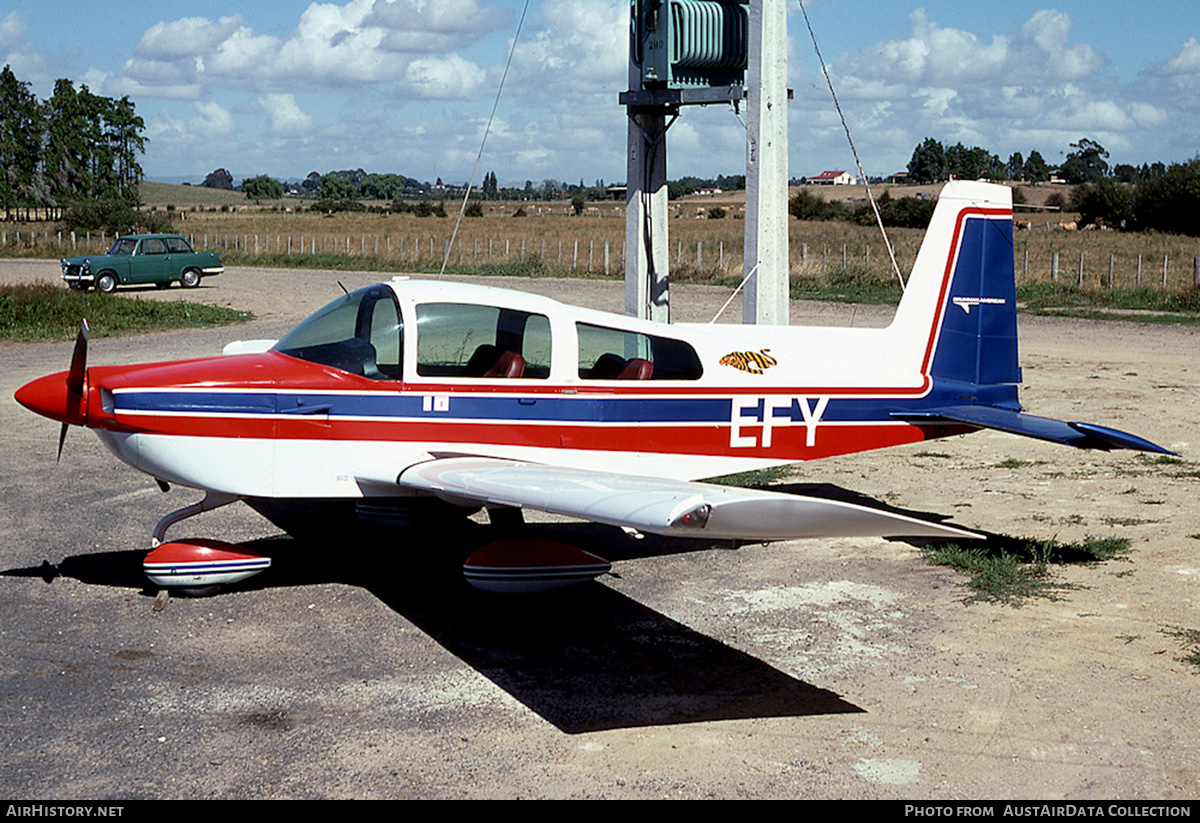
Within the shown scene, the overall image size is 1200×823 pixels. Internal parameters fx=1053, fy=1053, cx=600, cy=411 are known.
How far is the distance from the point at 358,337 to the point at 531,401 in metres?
1.27

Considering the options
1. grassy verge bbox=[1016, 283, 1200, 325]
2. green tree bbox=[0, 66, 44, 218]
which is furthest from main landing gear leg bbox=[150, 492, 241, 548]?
green tree bbox=[0, 66, 44, 218]

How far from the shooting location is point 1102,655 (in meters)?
6.09

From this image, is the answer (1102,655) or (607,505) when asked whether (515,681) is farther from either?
(1102,655)

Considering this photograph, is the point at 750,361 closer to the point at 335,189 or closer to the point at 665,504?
the point at 665,504

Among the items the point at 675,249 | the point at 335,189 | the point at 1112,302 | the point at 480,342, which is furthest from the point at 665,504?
the point at 335,189

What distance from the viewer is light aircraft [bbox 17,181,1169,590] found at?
6.73m

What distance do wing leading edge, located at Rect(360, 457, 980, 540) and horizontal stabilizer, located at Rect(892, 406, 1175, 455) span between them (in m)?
1.82

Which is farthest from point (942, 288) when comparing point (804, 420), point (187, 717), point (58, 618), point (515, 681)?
point (58, 618)

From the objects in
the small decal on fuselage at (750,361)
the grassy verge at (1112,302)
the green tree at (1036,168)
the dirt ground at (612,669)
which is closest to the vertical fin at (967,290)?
the small decal on fuselage at (750,361)

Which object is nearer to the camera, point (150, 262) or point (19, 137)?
point (150, 262)

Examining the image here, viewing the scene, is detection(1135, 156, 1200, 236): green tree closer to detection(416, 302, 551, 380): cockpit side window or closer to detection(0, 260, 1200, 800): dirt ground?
detection(0, 260, 1200, 800): dirt ground

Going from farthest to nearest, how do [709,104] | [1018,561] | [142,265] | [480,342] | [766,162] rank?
[142,265] → [709,104] → [766,162] → [1018,561] → [480,342]

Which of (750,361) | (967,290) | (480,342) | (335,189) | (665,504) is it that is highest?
(335,189)

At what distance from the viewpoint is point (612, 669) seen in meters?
6.07
